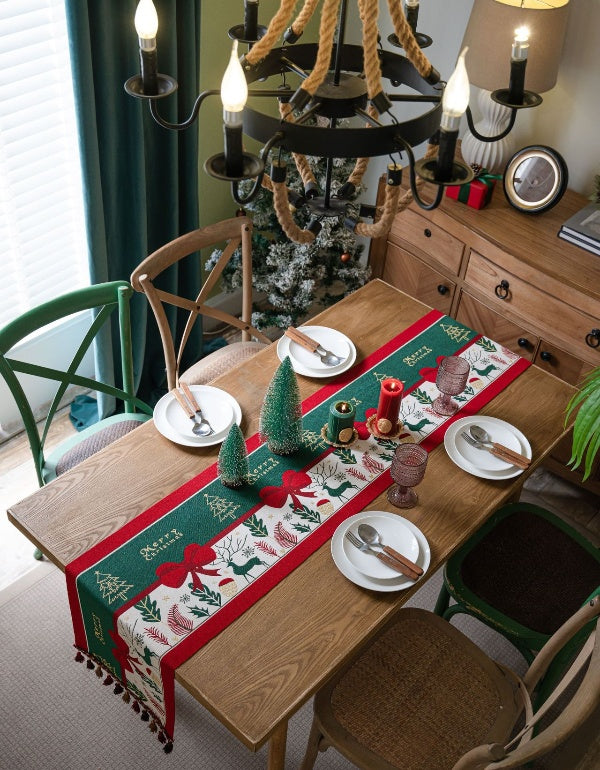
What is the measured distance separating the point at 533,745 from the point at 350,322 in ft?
4.59

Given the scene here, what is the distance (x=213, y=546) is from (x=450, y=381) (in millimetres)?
812

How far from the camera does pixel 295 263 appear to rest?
3.18 m

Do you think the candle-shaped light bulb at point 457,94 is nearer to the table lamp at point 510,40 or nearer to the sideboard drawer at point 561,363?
the table lamp at point 510,40

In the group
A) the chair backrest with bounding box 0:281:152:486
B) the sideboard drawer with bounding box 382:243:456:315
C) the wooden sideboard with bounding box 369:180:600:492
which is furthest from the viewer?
the sideboard drawer with bounding box 382:243:456:315

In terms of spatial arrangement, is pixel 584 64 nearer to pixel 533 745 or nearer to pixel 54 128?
pixel 54 128

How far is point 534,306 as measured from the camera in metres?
2.79

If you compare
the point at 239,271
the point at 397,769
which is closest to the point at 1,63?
the point at 239,271

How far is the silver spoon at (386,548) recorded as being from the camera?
1.80m

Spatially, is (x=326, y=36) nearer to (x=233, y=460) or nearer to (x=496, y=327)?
(x=233, y=460)

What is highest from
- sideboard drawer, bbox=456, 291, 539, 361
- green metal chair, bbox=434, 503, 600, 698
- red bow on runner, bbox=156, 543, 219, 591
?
red bow on runner, bbox=156, 543, 219, 591

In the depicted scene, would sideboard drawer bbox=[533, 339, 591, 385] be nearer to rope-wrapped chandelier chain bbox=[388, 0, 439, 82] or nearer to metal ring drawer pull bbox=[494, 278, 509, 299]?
metal ring drawer pull bbox=[494, 278, 509, 299]

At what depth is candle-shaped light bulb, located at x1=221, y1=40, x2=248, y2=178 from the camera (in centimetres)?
116

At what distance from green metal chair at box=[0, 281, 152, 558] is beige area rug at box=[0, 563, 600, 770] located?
0.53 meters

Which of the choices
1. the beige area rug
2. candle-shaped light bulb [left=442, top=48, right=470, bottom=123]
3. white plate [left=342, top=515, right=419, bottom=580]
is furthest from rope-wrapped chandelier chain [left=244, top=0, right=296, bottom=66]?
the beige area rug
